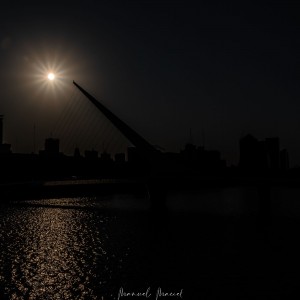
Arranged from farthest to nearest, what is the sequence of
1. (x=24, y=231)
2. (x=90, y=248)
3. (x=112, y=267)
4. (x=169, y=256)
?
(x=24, y=231)
(x=90, y=248)
(x=169, y=256)
(x=112, y=267)

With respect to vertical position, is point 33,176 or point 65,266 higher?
point 33,176

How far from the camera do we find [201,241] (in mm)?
29656

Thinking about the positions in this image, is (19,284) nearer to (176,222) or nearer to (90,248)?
(90,248)

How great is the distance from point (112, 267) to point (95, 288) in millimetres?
3916

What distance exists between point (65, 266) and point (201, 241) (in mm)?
11689

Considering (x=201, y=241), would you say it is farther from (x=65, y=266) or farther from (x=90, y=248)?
(x=65, y=266)

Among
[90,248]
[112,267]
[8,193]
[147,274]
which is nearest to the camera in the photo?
[147,274]

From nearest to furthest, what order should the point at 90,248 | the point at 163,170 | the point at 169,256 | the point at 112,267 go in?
the point at 112,267, the point at 169,256, the point at 90,248, the point at 163,170

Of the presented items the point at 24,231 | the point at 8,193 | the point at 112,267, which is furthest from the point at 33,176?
the point at 112,267

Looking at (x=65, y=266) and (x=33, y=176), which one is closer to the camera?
(x=65, y=266)

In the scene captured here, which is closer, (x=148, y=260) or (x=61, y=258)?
(x=148, y=260)

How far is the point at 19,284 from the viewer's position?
18062mm

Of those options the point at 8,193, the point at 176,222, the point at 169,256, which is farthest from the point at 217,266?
the point at 8,193

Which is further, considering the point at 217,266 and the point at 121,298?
the point at 217,266
